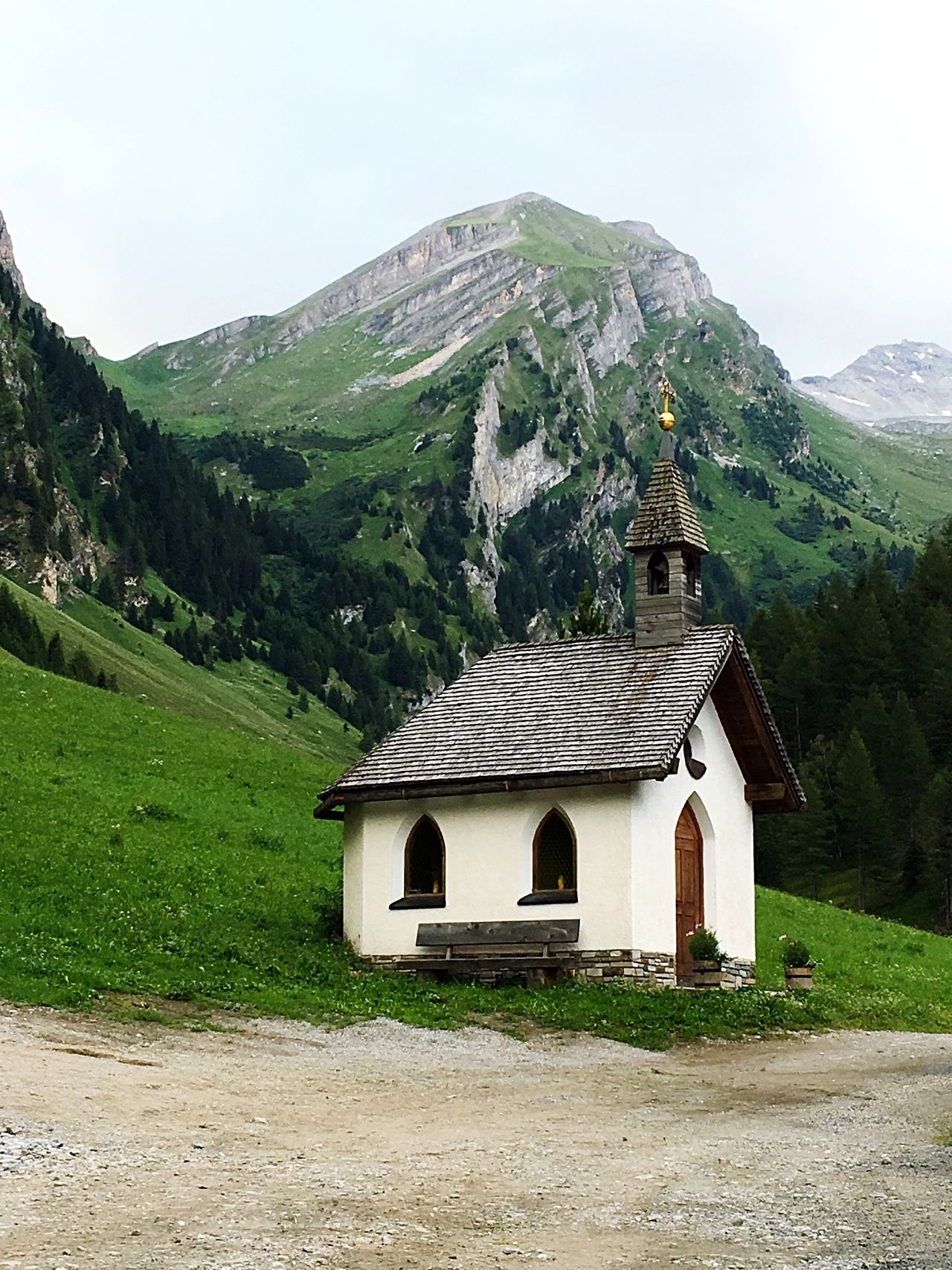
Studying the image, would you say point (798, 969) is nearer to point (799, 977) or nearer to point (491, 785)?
point (799, 977)

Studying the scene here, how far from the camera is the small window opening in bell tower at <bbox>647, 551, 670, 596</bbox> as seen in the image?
37312 millimetres

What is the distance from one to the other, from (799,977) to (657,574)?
9.76 meters

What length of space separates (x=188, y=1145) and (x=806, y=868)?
2786 inches

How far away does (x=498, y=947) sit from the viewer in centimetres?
3225

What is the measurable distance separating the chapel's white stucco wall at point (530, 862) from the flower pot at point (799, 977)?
1.86 m

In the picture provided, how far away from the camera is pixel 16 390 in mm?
193875

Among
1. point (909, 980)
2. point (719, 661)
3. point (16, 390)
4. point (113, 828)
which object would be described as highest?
point (16, 390)

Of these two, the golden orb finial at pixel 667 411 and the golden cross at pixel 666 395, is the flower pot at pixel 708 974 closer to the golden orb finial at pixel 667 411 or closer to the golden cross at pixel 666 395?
the golden orb finial at pixel 667 411

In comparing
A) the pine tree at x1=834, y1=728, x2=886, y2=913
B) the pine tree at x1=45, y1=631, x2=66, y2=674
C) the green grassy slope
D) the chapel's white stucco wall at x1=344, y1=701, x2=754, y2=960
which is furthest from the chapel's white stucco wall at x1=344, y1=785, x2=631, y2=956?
the pine tree at x1=45, y1=631, x2=66, y2=674

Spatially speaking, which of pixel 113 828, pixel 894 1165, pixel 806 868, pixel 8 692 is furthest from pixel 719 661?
pixel 806 868

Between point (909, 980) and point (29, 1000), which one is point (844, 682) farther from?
point (29, 1000)

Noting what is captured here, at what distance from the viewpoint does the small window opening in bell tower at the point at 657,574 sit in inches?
1469

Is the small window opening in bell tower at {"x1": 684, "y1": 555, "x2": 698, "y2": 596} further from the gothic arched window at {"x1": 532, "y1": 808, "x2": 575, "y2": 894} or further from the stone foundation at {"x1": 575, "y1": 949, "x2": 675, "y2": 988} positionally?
the stone foundation at {"x1": 575, "y1": 949, "x2": 675, "y2": 988}

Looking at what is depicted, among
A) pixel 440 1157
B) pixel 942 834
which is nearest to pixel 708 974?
pixel 440 1157
